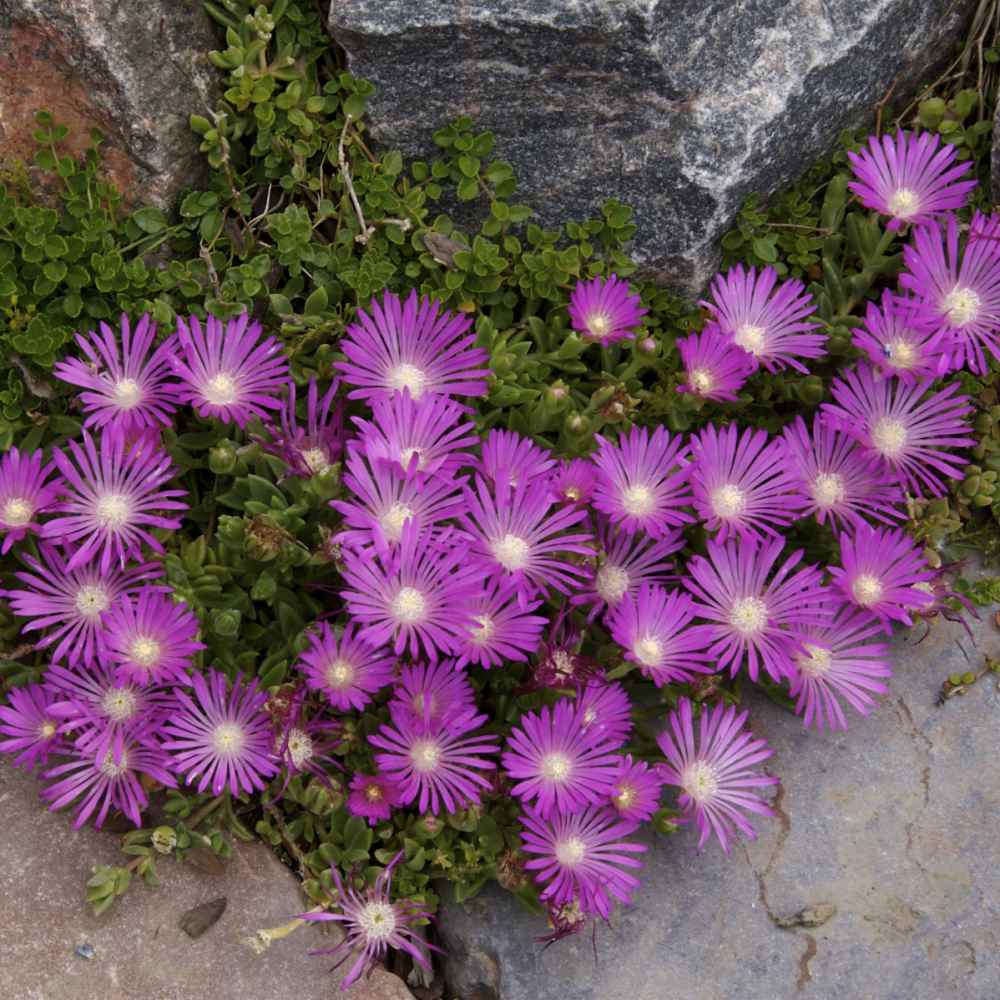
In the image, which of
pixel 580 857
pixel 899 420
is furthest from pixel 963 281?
pixel 580 857

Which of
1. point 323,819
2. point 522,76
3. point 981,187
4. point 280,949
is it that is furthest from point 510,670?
point 981,187

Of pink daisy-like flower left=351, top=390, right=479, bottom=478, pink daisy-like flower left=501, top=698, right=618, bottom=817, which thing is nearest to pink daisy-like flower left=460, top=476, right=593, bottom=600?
pink daisy-like flower left=351, top=390, right=479, bottom=478

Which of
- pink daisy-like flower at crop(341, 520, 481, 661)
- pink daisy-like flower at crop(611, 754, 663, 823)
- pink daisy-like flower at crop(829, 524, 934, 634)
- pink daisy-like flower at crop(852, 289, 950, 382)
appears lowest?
pink daisy-like flower at crop(611, 754, 663, 823)

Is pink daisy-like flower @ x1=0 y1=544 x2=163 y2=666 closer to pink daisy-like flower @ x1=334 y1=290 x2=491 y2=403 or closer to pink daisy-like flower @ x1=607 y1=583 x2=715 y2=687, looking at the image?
pink daisy-like flower @ x1=334 y1=290 x2=491 y2=403

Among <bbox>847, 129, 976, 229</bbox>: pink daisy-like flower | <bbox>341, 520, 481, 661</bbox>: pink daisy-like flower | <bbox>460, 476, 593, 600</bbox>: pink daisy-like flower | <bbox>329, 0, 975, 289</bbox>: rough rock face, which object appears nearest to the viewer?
<bbox>341, 520, 481, 661</bbox>: pink daisy-like flower

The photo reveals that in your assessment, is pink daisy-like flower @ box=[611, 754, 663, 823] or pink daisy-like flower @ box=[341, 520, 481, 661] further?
pink daisy-like flower @ box=[611, 754, 663, 823]

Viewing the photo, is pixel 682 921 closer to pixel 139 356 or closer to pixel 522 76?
pixel 139 356

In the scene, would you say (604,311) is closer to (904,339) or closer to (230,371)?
(904,339)
